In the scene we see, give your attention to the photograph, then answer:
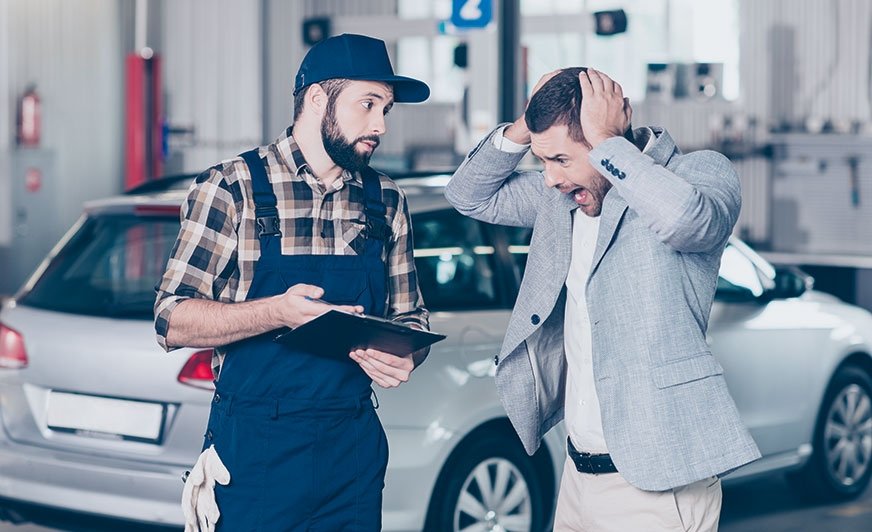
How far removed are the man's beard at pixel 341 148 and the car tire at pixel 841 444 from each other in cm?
422

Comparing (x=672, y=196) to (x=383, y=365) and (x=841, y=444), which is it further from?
(x=841, y=444)

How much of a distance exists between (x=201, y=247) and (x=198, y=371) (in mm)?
1699

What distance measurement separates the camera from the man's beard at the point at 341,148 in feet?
10.6

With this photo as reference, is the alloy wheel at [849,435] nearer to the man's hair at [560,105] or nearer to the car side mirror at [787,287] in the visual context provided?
the car side mirror at [787,287]

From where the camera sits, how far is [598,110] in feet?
9.98

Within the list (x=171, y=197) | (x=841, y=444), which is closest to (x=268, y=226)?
(x=171, y=197)

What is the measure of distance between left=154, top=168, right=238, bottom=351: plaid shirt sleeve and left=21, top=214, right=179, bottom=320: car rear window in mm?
1980

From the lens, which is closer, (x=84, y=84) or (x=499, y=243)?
(x=499, y=243)

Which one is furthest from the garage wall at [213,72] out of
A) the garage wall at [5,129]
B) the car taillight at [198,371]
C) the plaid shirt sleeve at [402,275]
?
the plaid shirt sleeve at [402,275]

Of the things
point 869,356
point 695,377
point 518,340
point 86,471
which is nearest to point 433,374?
point 86,471

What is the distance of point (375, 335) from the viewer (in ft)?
9.98

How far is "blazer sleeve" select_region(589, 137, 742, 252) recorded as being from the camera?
2889 mm

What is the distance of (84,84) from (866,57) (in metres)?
10.3

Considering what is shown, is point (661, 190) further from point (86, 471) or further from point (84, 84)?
point (84, 84)
